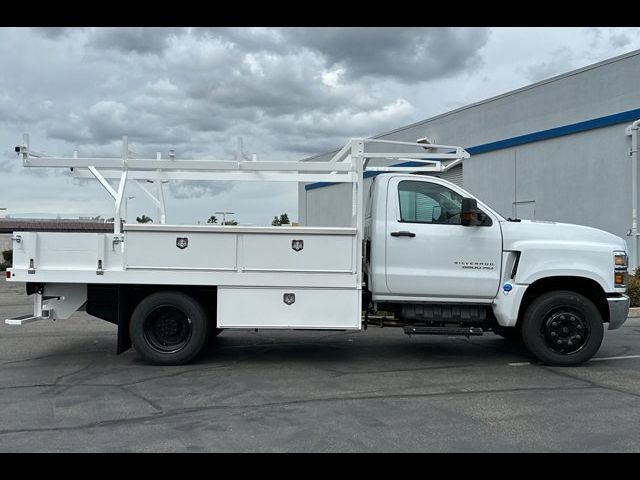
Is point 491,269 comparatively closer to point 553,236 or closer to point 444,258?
point 444,258

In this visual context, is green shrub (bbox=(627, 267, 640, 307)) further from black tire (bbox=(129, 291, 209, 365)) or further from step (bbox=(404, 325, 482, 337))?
black tire (bbox=(129, 291, 209, 365))

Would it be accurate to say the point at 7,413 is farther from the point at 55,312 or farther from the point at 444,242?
the point at 444,242

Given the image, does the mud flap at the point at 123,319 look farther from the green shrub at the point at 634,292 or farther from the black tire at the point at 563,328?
the green shrub at the point at 634,292

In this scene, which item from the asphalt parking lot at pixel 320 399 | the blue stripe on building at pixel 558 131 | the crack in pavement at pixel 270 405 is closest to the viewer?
the asphalt parking lot at pixel 320 399

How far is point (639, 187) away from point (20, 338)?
14327 millimetres

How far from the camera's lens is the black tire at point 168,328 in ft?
25.4

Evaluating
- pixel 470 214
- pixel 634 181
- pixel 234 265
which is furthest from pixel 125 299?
pixel 634 181

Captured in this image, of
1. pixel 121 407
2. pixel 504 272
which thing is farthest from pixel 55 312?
pixel 504 272

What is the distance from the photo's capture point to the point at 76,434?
5223 mm

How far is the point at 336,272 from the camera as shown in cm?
771

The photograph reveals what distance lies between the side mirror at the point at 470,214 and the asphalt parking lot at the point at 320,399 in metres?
1.86

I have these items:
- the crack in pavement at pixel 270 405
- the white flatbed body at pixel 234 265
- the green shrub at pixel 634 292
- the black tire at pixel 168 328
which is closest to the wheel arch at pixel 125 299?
the black tire at pixel 168 328

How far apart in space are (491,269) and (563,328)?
118cm
